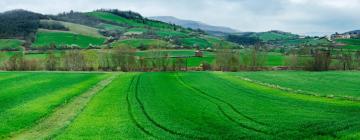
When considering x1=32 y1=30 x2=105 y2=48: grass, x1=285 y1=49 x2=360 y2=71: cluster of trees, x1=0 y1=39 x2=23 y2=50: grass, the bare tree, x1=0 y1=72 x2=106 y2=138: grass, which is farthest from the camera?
x1=32 y1=30 x2=105 y2=48: grass

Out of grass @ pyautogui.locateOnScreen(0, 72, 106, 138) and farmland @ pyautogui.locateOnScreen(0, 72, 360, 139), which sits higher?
farmland @ pyautogui.locateOnScreen(0, 72, 360, 139)

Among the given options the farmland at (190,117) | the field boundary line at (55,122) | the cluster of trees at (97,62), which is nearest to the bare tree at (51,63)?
the cluster of trees at (97,62)

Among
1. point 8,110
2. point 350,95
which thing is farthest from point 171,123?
point 350,95

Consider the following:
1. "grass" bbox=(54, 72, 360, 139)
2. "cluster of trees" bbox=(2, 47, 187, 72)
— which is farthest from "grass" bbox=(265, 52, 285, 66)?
"grass" bbox=(54, 72, 360, 139)

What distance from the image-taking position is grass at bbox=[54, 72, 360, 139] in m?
27.5

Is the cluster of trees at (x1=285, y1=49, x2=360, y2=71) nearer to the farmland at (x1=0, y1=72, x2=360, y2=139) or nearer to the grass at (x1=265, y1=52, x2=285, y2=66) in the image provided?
the grass at (x1=265, y1=52, x2=285, y2=66)

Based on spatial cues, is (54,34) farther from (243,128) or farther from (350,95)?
(243,128)

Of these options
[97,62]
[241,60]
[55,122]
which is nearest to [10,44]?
[97,62]

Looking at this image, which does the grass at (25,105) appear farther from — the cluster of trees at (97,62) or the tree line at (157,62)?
the tree line at (157,62)

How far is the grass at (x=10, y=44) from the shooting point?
16880 centimetres

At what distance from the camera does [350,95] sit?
48469 millimetres

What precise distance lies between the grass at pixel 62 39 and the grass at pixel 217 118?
5466 inches

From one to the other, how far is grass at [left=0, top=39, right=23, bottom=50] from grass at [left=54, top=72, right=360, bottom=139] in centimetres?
13292

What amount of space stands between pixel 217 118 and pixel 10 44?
156 metres
